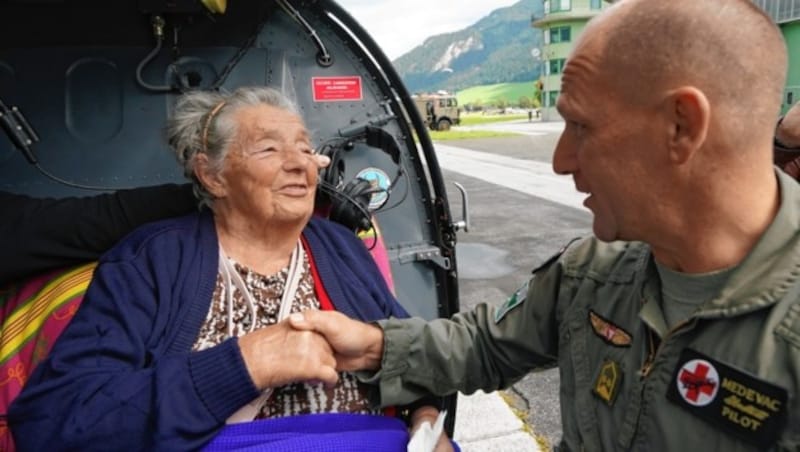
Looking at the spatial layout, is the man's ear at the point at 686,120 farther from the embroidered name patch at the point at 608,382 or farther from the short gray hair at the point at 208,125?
the short gray hair at the point at 208,125

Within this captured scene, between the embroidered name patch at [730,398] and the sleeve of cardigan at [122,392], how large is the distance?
3.39 ft

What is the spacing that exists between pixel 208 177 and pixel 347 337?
2.62 feet

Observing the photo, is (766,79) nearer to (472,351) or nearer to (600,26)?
(600,26)

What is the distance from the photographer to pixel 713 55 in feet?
3.06

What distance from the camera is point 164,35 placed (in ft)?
8.04

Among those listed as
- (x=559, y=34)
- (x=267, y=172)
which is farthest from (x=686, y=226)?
(x=559, y=34)

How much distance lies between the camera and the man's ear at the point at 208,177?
1952 mm

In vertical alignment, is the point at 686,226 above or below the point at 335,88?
below

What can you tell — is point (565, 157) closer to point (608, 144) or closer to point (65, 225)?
point (608, 144)

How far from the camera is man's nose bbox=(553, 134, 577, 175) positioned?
117cm

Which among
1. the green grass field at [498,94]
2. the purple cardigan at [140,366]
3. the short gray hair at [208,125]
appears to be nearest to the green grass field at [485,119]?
the green grass field at [498,94]

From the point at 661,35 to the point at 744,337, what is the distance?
1.76ft

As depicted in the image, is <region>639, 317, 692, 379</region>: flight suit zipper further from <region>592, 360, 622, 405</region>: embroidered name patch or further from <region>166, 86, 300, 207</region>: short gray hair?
<region>166, 86, 300, 207</region>: short gray hair

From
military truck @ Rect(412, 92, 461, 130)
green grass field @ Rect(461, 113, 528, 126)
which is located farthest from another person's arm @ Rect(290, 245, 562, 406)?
green grass field @ Rect(461, 113, 528, 126)
